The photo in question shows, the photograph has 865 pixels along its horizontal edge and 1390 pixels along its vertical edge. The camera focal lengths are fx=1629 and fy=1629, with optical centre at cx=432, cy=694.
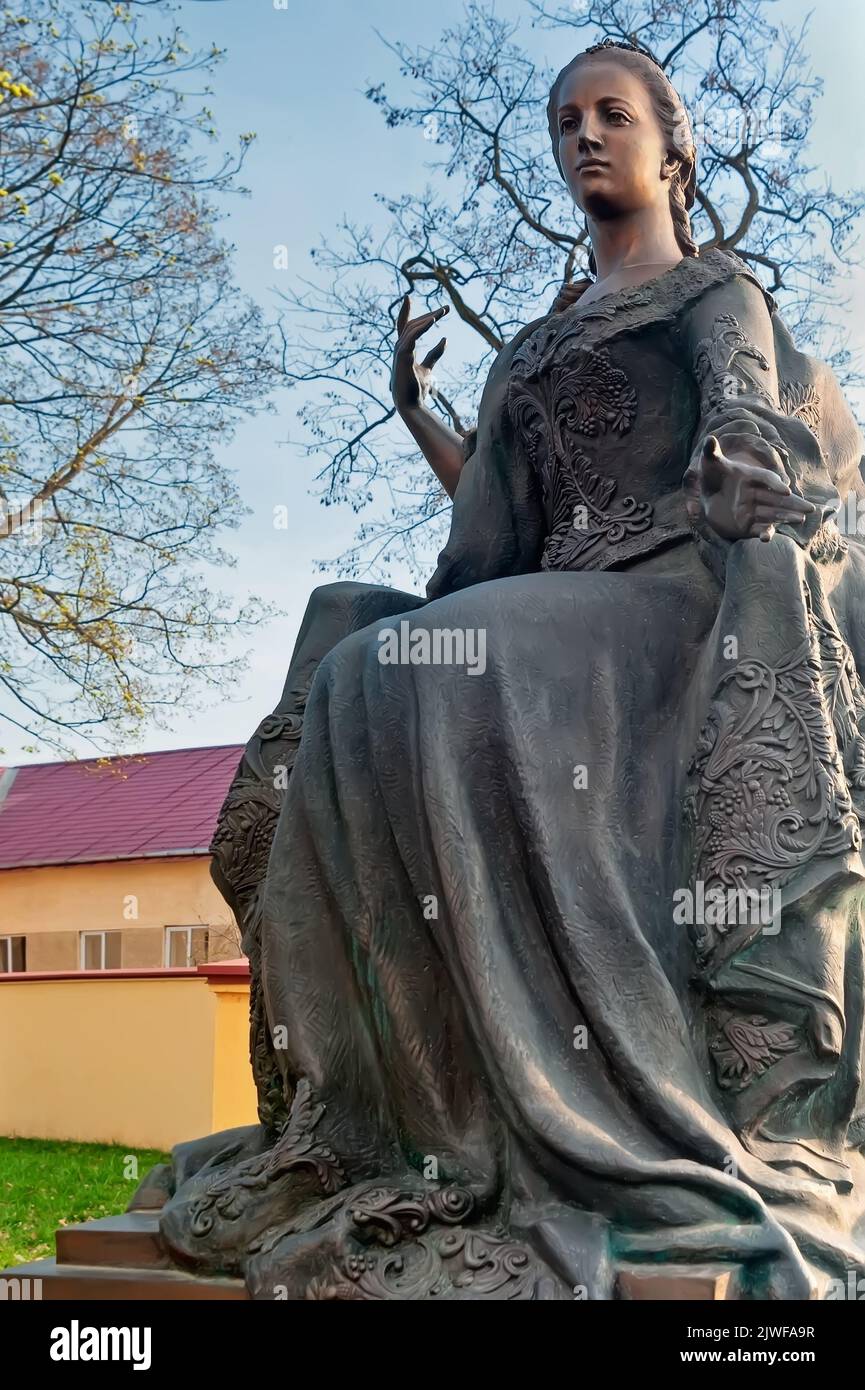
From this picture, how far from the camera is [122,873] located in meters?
18.2

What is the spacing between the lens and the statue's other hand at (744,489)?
10.7 feet

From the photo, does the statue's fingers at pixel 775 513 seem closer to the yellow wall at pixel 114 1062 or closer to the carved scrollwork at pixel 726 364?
the carved scrollwork at pixel 726 364

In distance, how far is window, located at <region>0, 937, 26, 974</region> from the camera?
19.2 meters

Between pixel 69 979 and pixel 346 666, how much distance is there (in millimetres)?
9973

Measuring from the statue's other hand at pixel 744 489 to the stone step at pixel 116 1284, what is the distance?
5.68 feet

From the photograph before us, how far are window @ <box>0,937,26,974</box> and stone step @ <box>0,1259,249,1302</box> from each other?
1661cm

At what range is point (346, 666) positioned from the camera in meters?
3.36

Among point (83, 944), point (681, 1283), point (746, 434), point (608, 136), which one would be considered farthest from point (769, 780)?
point (83, 944)

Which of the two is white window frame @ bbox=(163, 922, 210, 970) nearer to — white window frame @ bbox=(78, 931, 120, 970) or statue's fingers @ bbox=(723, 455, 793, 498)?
white window frame @ bbox=(78, 931, 120, 970)

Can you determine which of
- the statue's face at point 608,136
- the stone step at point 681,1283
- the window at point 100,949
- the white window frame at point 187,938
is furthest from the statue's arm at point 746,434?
the window at point 100,949

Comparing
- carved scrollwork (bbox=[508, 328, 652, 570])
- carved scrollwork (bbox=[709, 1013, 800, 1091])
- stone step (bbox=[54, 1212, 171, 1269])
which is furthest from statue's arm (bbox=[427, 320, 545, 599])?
stone step (bbox=[54, 1212, 171, 1269])

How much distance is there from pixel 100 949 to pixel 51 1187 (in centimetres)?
837
